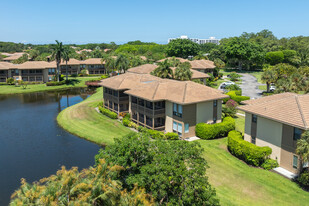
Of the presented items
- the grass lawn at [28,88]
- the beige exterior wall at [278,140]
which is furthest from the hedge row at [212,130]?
the grass lawn at [28,88]

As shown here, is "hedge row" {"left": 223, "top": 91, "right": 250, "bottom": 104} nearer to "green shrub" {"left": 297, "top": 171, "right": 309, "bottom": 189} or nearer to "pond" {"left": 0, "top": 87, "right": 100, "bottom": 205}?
"green shrub" {"left": 297, "top": 171, "right": 309, "bottom": 189}

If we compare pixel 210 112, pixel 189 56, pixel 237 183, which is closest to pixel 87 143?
pixel 210 112

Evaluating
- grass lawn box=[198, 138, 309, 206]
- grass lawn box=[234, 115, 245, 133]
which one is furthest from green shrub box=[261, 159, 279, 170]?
grass lawn box=[234, 115, 245, 133]

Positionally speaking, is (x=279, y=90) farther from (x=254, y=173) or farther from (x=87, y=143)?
(x=87, y=143)

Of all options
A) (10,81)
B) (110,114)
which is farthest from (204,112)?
(10,81)

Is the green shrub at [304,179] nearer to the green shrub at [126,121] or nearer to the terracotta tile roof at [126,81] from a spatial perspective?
the green shrub at [126,121]
